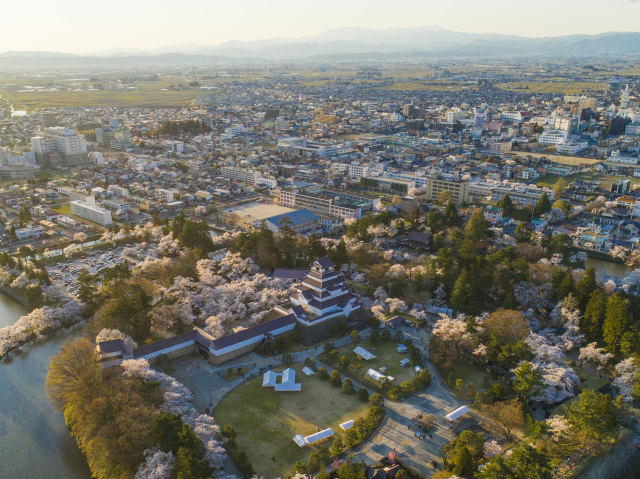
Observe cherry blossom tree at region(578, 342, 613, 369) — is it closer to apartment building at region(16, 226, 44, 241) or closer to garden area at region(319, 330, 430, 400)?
Answer: garden area at region(319, 330, 430, 400)

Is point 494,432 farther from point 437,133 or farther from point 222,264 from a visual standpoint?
point 437,133

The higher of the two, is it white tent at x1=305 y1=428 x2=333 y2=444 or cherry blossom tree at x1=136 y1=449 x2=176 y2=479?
cherry blossom tree at x1=136 y1=449 x2=176 y2=479

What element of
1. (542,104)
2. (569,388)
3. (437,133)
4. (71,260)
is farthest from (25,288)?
(542,104)

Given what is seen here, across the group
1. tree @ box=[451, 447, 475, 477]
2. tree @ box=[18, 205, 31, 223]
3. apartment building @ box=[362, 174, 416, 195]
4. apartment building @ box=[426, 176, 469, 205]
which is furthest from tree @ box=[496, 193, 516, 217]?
tree @ box=[18, 205, 31, 223]

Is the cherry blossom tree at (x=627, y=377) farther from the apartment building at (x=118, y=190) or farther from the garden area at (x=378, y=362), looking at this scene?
the apartment building at (x=118, y=190)

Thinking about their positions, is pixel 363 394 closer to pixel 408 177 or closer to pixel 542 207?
pixel 542 207

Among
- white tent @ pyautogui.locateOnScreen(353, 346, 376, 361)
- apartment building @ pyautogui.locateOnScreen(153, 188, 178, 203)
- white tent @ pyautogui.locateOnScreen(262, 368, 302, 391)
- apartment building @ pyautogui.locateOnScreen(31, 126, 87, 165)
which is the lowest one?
white tent @ pyautogui.locateOnScreen(353, 346, 376, 361)
